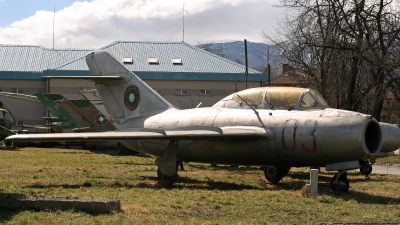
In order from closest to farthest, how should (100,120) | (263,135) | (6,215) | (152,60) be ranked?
(6,215)
(263,135)
(100,120)
(152,60)

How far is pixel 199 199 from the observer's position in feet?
38.4

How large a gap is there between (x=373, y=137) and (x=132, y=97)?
819cm

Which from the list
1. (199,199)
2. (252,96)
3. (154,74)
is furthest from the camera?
(154,74)

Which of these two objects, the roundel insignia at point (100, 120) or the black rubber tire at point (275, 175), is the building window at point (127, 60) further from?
the black rubber tire at point (275, 175)

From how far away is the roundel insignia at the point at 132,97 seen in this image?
18.4 meters

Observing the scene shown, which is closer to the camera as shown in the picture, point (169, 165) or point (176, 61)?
point (169, 165)

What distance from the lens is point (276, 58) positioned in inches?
1282

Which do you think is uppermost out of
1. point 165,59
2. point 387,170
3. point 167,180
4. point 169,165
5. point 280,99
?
point 165,59

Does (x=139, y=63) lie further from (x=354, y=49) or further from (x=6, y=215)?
(x=6, y=215)

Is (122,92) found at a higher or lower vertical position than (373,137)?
higher

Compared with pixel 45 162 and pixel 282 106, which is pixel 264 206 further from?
pixel 45 162

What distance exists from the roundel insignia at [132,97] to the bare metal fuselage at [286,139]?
173 cm

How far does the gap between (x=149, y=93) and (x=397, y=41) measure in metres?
13.5

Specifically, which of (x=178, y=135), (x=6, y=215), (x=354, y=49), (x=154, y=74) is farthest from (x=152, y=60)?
(x=6, y=215)
